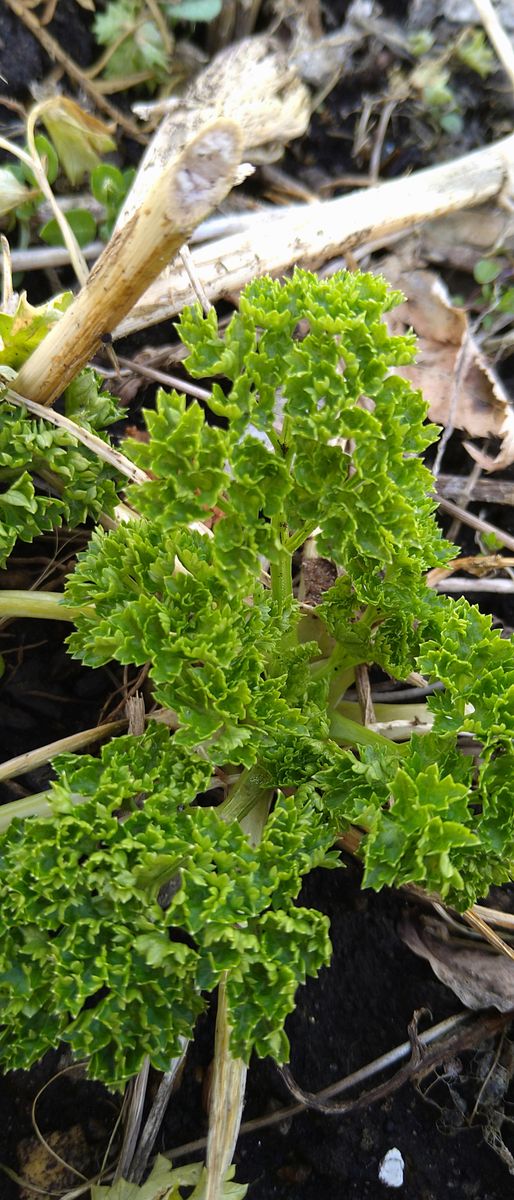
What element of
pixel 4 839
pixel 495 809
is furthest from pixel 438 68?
pixel 4 839

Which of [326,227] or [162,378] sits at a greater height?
[326,227]

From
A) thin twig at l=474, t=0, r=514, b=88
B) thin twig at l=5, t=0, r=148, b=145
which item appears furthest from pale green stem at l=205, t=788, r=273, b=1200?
thin twig at l=474, t=0, r=514, b=88

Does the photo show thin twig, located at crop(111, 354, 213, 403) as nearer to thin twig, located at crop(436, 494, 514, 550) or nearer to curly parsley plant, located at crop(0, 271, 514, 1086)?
thin twig, located at crop(436, 494, 514, 550)

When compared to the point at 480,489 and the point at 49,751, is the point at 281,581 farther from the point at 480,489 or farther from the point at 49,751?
the point at 480,489

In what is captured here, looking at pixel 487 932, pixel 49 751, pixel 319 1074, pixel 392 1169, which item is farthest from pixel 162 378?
pixel 392 1169

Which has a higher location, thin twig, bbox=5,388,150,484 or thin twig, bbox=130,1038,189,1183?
thin twig, bbox=5,388,150,484

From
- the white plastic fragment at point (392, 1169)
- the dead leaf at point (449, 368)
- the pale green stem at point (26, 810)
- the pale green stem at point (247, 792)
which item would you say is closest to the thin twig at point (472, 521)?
the dead leaf at point (449, 368)

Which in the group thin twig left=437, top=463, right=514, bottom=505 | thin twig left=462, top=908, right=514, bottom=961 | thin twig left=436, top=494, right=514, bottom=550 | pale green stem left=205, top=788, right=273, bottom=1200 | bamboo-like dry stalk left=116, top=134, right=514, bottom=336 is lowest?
pale green stem left=205, top=788, right=273, bottom=1200
